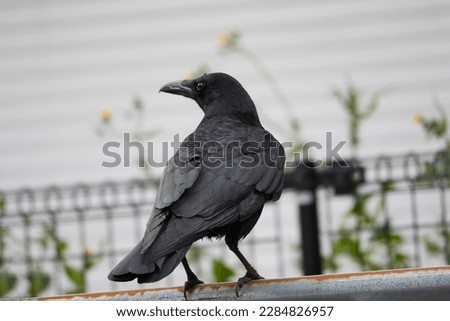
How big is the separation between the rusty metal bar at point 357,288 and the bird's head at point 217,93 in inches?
44.0

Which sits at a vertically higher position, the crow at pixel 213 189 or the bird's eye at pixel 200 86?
the bird's eye at pixel 200 86

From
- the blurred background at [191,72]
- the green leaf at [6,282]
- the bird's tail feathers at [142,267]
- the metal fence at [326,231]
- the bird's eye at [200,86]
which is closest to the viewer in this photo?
the bird's tail feathers at [142,267]

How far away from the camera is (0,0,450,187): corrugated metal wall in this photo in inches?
308

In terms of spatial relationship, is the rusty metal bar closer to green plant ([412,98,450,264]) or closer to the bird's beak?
the bird's beak

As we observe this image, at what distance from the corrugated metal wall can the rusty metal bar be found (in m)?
4.79

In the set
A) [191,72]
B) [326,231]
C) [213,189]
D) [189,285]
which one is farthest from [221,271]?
[213,189]

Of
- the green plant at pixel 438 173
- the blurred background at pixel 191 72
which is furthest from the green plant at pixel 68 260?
the green plant at pixel 438 173

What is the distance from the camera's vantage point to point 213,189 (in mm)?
3266

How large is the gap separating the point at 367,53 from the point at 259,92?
3.29 feet

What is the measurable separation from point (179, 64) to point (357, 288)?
Answer: 551 centimetres

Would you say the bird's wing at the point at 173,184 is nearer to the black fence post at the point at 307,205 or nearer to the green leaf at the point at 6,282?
the black fence post at the point at 307,205

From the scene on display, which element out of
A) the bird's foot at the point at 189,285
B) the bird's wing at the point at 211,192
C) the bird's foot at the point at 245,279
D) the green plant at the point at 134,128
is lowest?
the bird's foot at the point at 189,285

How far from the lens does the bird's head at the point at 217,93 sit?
389cm

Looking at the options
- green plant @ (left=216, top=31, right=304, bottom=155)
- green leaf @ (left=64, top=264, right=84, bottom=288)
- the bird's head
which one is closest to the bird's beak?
the bird's head
